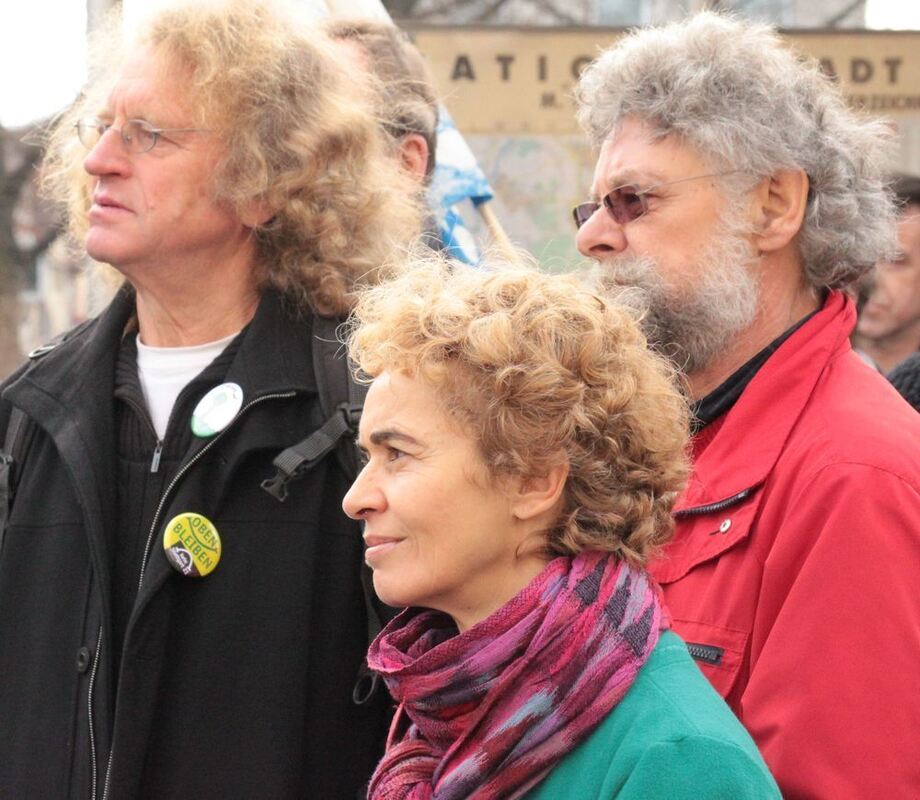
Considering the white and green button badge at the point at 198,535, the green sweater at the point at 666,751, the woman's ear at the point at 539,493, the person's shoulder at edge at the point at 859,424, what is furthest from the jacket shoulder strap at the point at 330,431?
the green sweater at the point at 666,751

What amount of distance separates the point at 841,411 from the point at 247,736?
129cm

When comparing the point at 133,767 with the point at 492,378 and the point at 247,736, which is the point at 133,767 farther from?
the point at 492,378

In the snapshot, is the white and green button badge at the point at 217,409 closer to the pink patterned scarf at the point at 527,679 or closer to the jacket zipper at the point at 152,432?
the jacket zipper at the point at 152,432

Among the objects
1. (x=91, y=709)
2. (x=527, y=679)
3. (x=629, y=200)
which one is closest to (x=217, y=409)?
(x=91, y=709)

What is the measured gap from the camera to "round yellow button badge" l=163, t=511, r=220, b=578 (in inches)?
112

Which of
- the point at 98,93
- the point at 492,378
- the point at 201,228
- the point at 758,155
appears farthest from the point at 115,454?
the point at 758,155

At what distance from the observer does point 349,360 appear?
297 centimetres

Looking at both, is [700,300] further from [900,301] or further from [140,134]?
[900,301]

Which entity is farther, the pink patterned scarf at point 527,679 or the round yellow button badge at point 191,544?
the round yellow button badge at point 191,544

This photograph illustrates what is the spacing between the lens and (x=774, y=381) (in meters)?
2.59

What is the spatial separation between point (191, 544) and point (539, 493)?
0.94m

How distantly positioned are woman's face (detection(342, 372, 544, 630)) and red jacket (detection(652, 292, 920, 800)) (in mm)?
384

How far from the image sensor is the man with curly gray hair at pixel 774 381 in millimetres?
2180

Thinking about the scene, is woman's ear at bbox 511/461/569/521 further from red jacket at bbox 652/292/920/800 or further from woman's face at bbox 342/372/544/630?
red jacket at bbox 652/292/920/800
